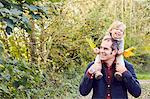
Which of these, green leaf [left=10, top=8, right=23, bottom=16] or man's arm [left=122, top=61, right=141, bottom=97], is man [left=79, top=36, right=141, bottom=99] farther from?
green leaf [left=10, top=8, right=23, bottom=16]

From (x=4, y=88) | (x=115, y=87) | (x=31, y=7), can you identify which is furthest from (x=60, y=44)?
(x=115, y=87)

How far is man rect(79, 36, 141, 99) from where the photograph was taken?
3.46 metres

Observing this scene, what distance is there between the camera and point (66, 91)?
9148mm

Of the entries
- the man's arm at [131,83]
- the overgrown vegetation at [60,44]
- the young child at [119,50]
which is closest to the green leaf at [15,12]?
the young child at [119,50]

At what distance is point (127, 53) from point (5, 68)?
1.16 metres

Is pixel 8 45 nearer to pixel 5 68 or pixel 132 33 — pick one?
pixel 5 68

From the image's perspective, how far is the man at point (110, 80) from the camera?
136 inches

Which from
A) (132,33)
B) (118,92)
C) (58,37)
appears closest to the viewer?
(118,92)

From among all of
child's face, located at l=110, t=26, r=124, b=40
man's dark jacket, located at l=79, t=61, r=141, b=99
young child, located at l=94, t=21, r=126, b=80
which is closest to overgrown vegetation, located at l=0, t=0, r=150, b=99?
man's dark jacket, located at l=79, t=61, r=141, b=99

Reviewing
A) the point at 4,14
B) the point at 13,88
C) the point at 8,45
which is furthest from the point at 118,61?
the point at 8,45

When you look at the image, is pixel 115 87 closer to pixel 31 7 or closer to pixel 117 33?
pixel 117 33

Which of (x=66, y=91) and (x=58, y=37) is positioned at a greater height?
(x=58, y=37)

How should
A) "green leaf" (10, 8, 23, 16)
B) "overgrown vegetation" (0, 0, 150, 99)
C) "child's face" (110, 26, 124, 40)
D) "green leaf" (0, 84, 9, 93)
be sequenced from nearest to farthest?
"green leaf" (10, 8, 23, 16), "child's face" (110, 26, 124, 40), "green leaf" (0, 84, 9, 93), "overgrown vegetation" (0, 0, 150, 99)

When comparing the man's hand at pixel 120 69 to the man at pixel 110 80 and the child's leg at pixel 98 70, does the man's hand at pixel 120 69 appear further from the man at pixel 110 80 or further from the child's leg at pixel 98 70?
the child's leg at pixel 98 70
